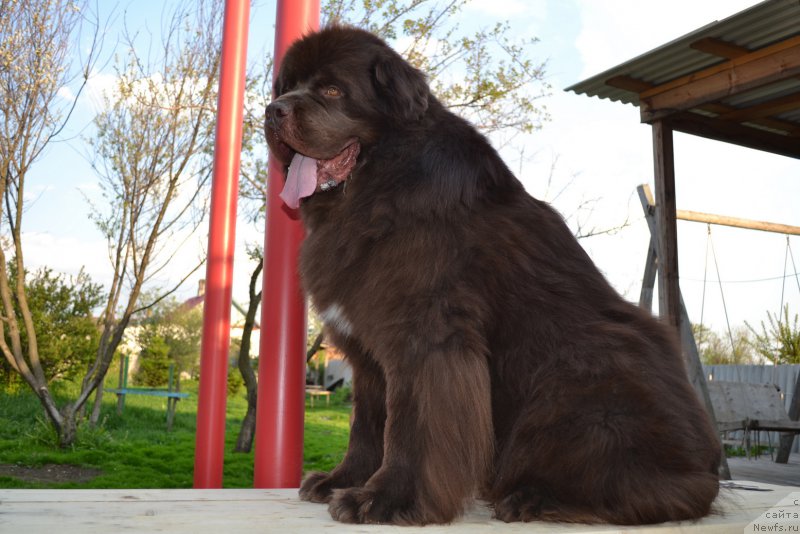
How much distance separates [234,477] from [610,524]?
643 centimetres

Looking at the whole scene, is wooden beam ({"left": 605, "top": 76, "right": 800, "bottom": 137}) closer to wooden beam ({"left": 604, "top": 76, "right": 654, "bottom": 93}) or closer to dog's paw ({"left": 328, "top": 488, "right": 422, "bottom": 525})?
wooden beam ({"left": 604, "top": 76, "right": 654, "bottom": 93})

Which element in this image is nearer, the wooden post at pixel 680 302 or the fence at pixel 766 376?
→ the wooden post at pixel 680 302

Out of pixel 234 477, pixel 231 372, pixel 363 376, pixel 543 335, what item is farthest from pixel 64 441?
pixel 231 372

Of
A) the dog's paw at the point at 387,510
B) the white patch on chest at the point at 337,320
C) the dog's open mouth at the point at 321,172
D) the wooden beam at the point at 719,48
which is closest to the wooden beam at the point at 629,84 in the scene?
the wooden beam at the point at 719,48

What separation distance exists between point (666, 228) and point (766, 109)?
145 cm

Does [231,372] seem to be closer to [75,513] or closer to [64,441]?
[64,441]

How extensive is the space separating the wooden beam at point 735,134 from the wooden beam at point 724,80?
197 mm

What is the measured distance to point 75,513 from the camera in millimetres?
1515

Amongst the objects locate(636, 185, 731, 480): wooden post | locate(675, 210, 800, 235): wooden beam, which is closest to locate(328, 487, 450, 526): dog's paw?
locate(636, 185, 731, 480): wooden post

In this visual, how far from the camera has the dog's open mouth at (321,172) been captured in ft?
6.54

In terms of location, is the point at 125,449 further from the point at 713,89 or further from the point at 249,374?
the point at 713,89

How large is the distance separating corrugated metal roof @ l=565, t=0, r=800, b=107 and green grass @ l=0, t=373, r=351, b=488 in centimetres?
521

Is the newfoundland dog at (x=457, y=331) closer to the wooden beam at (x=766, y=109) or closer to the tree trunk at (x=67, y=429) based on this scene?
the wooden beam at (x=766, y=109)

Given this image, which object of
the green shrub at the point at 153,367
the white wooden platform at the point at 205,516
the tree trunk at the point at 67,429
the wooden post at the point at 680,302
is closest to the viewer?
the white wooden platform at the point at 205,516
